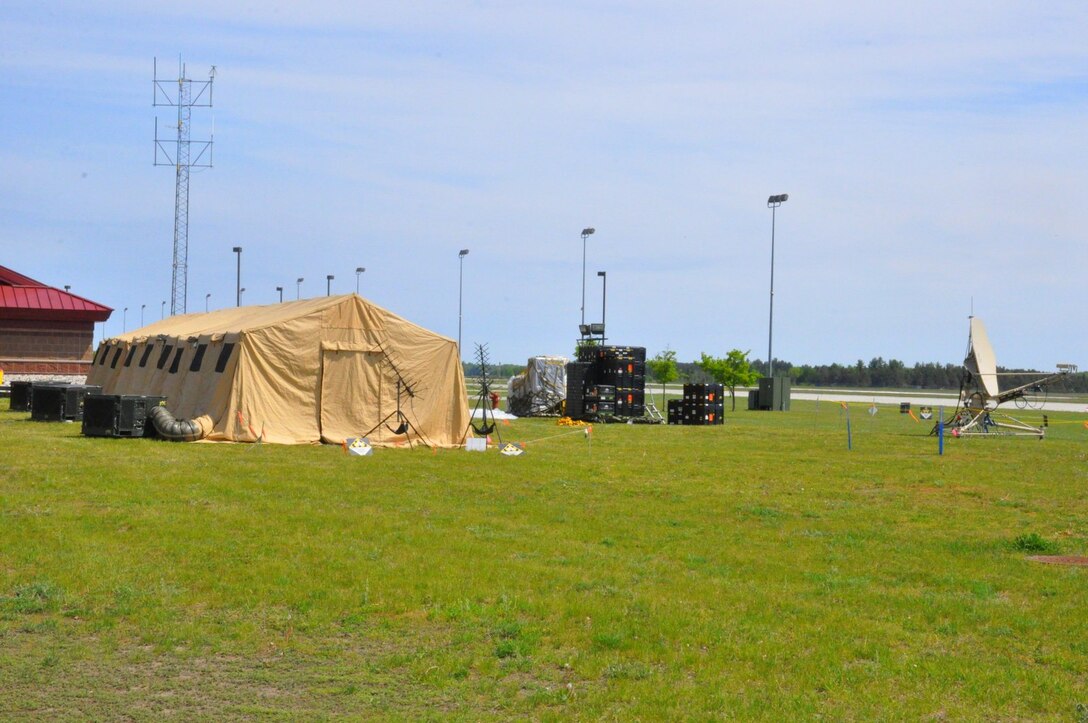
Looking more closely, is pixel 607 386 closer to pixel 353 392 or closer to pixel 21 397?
pixel 353 392

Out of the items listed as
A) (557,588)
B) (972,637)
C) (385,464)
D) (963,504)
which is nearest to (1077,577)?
(972,637)

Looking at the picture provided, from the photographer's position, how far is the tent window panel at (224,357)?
24.1m

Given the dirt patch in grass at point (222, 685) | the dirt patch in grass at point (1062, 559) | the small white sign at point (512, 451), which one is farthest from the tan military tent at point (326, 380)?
the dirt patch in grass at point (222, 685)

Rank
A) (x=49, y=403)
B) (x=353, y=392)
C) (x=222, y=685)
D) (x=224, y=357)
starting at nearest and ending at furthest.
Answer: (x=222, y=685) → (x=224, y=357) → (x=353, y=392) → (x=49, y=403)

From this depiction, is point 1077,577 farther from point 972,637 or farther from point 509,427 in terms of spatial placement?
point 509,427

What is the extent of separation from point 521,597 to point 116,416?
16.2 metres

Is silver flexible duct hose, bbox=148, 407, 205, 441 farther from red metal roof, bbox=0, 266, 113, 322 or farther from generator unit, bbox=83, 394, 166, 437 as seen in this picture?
red metal roof, bbox=0, 266, 113, 322

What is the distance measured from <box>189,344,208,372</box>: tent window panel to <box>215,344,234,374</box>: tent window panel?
1.36 meters

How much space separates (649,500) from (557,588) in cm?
652

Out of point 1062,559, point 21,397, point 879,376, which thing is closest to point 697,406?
point 21,397

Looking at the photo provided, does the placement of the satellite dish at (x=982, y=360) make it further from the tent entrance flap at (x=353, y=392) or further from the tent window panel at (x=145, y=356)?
the tent window panel at (x=145, y=356)

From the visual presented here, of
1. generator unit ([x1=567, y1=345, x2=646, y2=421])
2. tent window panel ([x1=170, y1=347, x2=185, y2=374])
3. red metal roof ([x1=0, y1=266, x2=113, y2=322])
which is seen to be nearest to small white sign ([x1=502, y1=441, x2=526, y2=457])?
tent window panel ([x1=170, y1=347, x2=185, y2=374])

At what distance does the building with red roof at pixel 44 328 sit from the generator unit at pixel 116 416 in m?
21.3

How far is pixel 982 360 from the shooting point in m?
34.3
